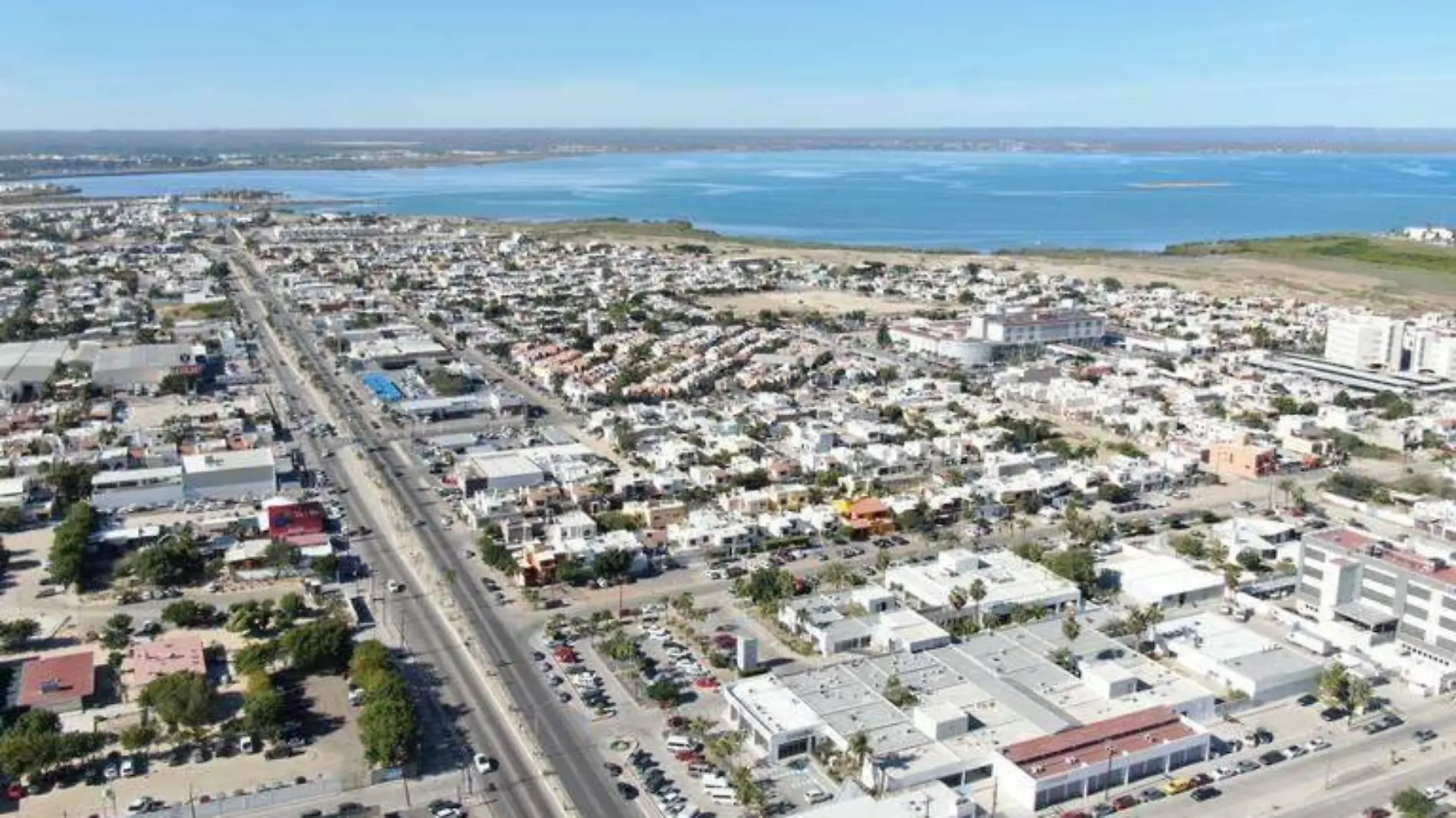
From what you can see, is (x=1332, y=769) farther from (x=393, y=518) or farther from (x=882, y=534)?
(x=393, y=518)

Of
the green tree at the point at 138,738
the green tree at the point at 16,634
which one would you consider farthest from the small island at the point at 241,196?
the green tree at the point at 138,738

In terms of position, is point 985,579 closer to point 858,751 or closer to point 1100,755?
point 1100,755

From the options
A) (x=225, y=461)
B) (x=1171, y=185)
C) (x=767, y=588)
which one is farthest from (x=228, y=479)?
(x=1171, y=185)

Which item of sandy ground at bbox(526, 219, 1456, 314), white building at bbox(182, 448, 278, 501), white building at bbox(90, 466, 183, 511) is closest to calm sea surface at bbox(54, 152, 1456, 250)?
sandy ground at bbox(526, 219, 1456, 314)

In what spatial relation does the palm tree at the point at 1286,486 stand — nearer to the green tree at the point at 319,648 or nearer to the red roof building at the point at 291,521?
the green tree at the point at 319,648

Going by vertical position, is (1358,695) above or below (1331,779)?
above

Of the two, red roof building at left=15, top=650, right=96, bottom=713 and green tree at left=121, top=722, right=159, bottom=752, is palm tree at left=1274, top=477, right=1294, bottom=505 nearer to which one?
green tree at left=121, top=722, right=159, bottom=752
